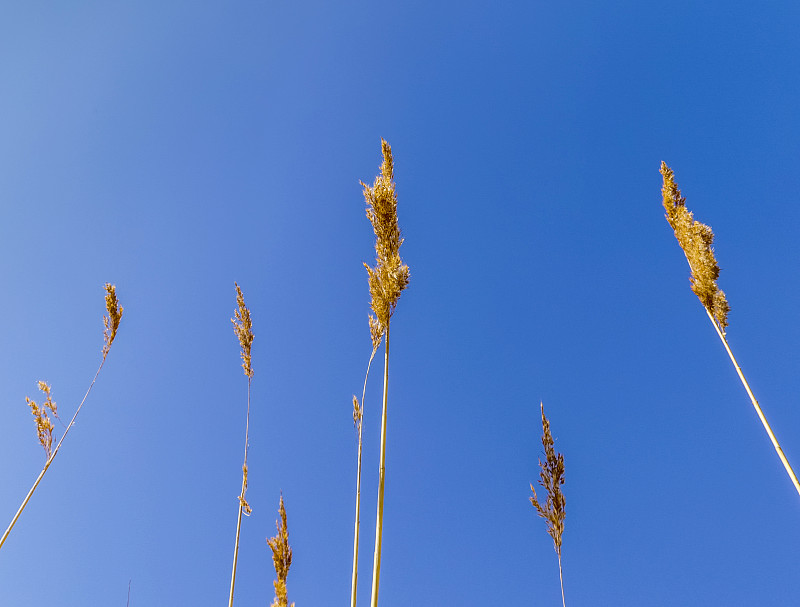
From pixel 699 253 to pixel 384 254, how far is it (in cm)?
240

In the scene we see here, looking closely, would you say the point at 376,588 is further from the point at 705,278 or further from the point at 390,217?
the point at 705,278

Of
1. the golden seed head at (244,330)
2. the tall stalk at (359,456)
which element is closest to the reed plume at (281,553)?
the tall stalk at (359,456)

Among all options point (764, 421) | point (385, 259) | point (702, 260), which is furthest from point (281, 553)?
point (702, 260)

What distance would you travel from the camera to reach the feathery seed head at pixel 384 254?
8.79 feet

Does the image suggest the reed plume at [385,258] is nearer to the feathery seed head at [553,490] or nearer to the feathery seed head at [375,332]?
the feathery seed head at [375,332]

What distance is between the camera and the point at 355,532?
241cm

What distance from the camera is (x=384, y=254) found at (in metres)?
2.81

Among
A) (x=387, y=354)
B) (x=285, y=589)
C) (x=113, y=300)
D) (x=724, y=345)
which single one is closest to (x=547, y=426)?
(x=724, y=345)

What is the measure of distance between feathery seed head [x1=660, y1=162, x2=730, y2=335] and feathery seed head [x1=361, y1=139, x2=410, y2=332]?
2.26m

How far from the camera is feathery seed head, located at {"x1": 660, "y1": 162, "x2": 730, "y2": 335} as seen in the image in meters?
3.46

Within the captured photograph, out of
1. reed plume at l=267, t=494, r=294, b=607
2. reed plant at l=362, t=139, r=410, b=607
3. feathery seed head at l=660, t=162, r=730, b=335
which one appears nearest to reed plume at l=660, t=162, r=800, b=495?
feathery seed head at l=660, t=162, r=730, b=335

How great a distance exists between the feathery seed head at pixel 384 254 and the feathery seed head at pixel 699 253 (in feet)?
7.43

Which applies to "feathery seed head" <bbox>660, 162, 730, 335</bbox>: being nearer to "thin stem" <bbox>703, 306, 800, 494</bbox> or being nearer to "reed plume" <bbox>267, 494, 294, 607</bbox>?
"thin stem" <bbox>703, 306, 800, 494</bbox>

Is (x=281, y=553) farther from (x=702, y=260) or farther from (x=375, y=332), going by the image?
(x=702, y=260)
